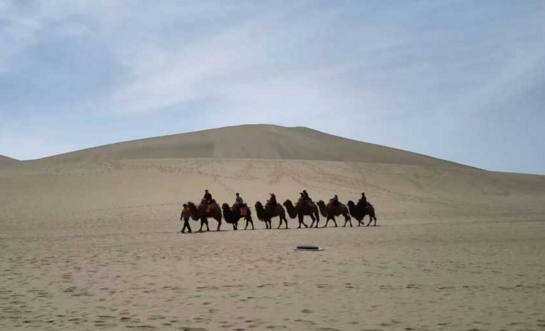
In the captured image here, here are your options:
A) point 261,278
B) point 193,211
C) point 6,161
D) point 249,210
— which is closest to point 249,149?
point 249,210

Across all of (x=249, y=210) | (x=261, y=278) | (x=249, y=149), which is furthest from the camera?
(x=249, y=149)

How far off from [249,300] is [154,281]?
2364 millimetres

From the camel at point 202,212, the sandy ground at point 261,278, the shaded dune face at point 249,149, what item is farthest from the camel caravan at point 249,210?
the shaded dune face at point 249,149

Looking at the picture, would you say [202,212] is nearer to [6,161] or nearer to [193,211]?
[193,211]

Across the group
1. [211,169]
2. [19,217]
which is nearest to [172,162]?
[211,169]

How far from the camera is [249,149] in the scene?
68.3 meters

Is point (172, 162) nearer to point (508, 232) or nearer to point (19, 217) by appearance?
point (19, 217)

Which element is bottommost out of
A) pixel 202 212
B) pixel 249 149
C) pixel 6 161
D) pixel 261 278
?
pixel 261 278

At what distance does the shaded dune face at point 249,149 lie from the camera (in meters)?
66.1

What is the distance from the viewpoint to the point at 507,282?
8.90m

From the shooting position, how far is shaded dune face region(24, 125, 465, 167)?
6612 centimetres

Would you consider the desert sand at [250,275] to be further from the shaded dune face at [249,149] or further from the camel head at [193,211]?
the shaded dune face at [249,149]

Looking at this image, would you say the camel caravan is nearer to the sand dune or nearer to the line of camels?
the line of camels

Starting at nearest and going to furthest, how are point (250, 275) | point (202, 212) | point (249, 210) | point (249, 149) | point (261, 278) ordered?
point (261, 278) < point (250, 275) < point (202, 212) < point (249, 210) < point (249, 149)
